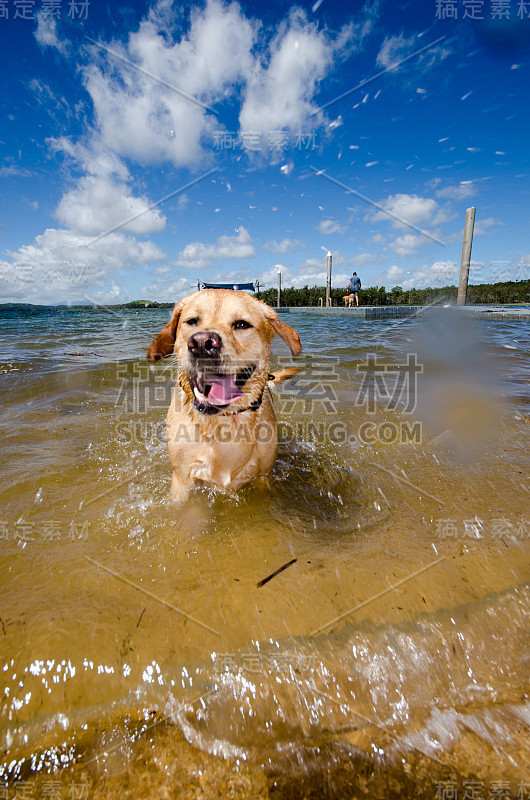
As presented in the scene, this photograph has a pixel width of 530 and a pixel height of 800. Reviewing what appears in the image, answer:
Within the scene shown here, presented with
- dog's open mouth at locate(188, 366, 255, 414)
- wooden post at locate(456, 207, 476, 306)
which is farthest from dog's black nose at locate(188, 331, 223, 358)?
wooden post at locate(456, 207, 476, 306)

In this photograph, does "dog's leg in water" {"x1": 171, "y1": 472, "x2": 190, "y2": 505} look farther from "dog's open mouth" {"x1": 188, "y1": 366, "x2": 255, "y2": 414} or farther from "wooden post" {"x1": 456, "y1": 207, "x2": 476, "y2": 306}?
"wooden post" {"x1": 456, "y1": 207, "x2": 476, "y2": 306}

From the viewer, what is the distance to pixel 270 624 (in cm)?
163

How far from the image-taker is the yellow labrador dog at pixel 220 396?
2.70 metres

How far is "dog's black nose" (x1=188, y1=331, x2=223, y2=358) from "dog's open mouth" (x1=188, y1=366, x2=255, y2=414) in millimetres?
163

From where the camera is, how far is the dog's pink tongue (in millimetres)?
2734

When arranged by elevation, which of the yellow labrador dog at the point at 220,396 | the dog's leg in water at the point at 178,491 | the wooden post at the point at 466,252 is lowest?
the dog's leg in water at the point at 178,491

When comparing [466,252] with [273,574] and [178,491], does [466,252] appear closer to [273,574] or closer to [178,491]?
[178,491]

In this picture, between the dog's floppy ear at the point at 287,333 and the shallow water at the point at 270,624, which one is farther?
the dog's floppy ear at the point at 287,333

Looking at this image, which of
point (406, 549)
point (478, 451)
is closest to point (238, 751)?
point (406, 549)

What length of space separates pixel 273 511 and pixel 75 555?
4.26 feet

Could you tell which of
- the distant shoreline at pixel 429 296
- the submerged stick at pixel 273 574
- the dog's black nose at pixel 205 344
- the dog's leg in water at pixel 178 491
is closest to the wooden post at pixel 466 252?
the distant shoreline at pixel 429 296

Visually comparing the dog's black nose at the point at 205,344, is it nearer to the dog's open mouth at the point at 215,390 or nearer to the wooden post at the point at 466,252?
the dog's open mouth at the point at 215,390

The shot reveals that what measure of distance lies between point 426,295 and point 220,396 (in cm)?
3683

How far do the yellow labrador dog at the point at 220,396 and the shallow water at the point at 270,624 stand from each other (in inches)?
9.3
